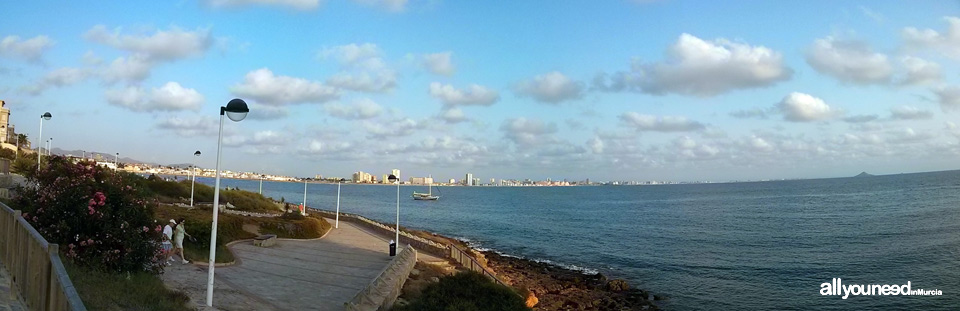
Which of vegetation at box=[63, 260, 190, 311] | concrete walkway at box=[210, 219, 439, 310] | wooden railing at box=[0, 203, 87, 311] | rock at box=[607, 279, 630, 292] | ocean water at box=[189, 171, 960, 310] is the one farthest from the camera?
rock at box=[607, 279, 630, 292]

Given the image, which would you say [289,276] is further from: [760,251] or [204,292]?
[760,251]

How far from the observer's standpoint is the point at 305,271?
66.9 feet

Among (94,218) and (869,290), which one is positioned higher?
(94,218)

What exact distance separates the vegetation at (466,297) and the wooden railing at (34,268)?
25.8ft

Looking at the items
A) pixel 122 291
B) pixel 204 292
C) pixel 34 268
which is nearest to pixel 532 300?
pixel 204 292

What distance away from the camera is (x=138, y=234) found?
43.7 feet

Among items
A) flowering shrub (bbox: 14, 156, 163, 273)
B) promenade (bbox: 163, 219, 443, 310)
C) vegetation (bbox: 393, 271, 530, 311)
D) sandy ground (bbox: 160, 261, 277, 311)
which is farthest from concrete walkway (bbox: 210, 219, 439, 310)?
flowering shrub (bbox: 14, 156, 163, 273)

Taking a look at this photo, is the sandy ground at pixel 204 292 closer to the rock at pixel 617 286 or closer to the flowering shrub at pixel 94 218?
the flowering shrub at pixel 94 218

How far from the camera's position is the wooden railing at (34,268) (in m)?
5.49

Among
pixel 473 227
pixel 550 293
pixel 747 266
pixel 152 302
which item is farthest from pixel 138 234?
pixel 473 227

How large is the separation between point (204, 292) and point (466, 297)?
6.82 meters

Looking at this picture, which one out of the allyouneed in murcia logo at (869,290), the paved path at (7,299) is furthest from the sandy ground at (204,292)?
the allyouneed in murcia logo at (869,290)

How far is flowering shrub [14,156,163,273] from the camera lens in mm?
12312

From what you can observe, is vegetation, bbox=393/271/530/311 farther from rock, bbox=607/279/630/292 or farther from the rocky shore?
rock, bbox=607/279/630/292
